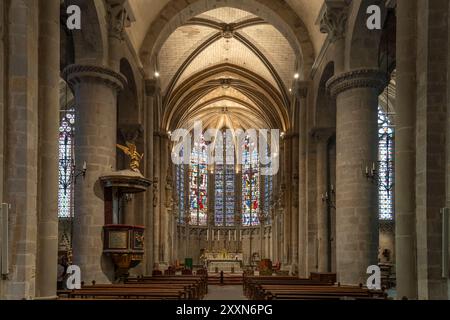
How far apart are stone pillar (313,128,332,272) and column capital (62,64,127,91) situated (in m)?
8.95

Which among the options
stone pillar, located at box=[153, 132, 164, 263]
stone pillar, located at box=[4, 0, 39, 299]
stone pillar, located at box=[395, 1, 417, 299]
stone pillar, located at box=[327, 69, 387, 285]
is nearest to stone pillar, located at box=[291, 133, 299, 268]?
stone pillar, located at box=[153, 132, 164, 263]

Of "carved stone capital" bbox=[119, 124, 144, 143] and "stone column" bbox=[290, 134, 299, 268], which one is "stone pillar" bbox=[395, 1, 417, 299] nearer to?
"carved stone capital" bbox=[119, 124, 144, 143]

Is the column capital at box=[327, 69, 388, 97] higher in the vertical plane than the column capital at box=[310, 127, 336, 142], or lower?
higher

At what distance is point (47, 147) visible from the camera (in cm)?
1361

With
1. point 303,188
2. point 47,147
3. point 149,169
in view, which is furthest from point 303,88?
point 47,147

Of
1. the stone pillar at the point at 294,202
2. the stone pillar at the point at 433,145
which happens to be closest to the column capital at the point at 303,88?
the stone pillar at the point at 294,202

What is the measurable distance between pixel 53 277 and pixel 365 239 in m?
9.21

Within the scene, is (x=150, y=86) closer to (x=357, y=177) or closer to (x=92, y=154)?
(x=92, y=154)

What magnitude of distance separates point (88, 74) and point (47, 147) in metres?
6.24

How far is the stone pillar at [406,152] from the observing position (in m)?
12.9

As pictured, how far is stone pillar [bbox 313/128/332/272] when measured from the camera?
24.6 m

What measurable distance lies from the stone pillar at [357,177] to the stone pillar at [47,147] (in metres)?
8.97

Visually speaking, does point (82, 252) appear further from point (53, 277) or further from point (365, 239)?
point (365, 239)

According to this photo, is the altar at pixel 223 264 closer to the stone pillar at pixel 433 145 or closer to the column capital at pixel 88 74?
the column capital at pixel 88 74
